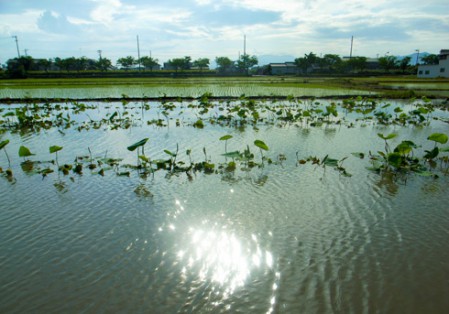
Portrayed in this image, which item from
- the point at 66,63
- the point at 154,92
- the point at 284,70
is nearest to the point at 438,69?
the point at 284,70

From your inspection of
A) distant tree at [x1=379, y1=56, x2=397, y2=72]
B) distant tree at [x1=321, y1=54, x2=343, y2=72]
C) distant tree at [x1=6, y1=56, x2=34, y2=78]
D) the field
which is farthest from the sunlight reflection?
distant tree at [x1=379, y1=56, x2=397, y2=72]

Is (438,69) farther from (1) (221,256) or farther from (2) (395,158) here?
(1) (221,256)

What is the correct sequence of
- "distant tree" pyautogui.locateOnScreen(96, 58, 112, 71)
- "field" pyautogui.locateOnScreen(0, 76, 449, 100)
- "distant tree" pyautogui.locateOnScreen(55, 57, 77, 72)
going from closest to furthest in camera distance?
"field" pyautogui.locateOnScreen(0, 76, 449, 100) → "distant tree" pyautogui.locateOnScreen(55, 57, 77, 72) → "distant tree" pyautogui.locateOnScreen(96, 58, 112, 71)

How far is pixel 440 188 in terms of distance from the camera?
21.1ft

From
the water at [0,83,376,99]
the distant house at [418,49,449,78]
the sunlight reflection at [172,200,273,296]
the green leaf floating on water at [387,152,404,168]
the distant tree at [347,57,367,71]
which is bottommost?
the sunlight reflection at [172,200,273,296]

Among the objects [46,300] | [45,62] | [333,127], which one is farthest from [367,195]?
[45,62]

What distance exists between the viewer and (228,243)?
4500mm

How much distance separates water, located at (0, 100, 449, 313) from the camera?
3514 mm

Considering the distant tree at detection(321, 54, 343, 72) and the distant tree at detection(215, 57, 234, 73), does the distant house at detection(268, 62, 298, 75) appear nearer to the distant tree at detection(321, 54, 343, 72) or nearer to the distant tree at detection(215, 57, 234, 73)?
the distant tree at detection(321, 54, 343, 72)

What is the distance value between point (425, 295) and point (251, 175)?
4270 mm

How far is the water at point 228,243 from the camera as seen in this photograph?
351 centimetres

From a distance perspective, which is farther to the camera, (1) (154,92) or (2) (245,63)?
(2) (245,63)

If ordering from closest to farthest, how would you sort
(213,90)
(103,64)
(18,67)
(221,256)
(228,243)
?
(221,256), (228,243), (213,90), (18,67), (103,64)

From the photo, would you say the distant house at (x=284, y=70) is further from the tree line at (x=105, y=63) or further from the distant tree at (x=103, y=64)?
the distant tree at (x=103, y=64)
